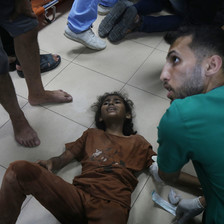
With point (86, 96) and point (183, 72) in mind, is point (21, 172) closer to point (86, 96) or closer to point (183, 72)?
point (183, 72)

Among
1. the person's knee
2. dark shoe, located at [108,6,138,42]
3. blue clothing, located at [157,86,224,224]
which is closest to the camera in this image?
blue clothing, located at [157,86,224,224]

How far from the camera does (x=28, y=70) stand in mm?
1413

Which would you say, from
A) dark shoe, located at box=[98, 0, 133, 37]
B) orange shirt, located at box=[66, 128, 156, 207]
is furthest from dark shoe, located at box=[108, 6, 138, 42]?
orange shirt, located at box=[66, 128, 156, 207]

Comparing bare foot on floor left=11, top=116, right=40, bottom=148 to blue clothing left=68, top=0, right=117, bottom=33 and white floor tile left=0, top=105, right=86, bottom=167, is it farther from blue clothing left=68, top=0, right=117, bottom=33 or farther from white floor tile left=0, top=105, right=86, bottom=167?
blue clothing left=68, top=0, right=117, bottom=33

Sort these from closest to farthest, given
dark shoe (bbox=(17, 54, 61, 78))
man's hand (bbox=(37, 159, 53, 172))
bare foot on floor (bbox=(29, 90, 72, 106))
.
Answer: man's hand (bbox=(37, 159, 53, 172))
bare foot on floor (bbox=(29, 90, 72, 106))
dark shoe (bbox=(17, 54, 61, 78))

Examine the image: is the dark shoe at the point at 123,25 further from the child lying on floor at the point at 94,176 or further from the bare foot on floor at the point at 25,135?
the bare foot on floor at the point at 25,135

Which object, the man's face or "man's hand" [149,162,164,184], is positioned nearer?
the man's face

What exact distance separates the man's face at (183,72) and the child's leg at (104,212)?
1.81 feet

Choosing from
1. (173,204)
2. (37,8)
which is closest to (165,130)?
(173,204)

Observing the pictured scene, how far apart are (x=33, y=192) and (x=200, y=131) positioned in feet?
2.25

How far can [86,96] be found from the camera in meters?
1.69

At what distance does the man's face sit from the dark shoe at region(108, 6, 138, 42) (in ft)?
4.35

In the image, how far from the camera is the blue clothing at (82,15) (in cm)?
184

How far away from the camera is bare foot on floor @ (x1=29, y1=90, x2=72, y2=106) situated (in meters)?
1.57
